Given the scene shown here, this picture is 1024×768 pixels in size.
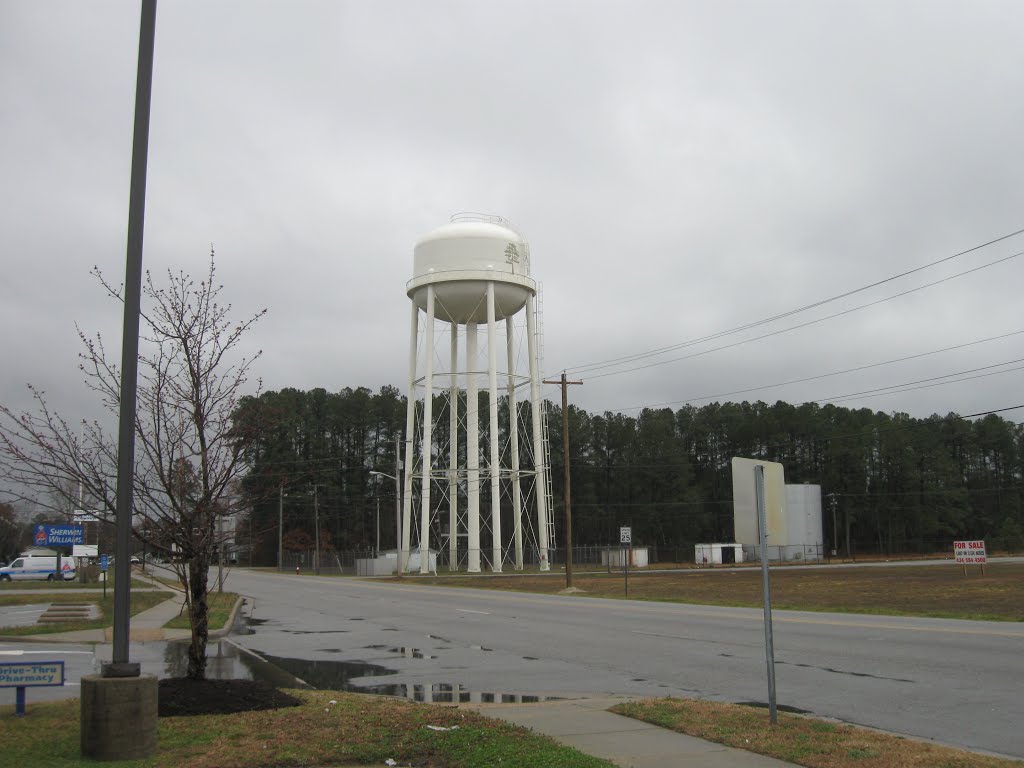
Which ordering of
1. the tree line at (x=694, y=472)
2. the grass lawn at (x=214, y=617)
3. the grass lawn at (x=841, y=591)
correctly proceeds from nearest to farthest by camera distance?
the grass lawn at (x=214, y=617)
the grass lawn at (x=841, y=591)
the tree line at (x=694, y=472)

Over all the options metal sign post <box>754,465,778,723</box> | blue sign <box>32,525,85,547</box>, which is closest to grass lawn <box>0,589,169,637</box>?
blue sign <box>32,525,85,547</box>

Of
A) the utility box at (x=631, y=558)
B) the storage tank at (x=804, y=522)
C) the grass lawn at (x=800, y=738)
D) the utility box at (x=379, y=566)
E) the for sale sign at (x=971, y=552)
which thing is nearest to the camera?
the grass lawn at (x=800, y=738)

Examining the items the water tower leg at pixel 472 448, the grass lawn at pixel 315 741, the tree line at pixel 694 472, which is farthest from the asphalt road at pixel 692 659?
the tree line at pixel 694 472

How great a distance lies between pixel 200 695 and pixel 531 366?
42.5m

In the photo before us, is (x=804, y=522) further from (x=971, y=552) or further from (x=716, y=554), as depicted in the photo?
(x=971, y=552)

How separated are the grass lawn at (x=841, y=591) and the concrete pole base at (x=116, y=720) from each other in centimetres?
2038

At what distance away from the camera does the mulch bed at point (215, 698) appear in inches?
390

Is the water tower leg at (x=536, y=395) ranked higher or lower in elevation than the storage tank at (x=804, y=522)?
higher

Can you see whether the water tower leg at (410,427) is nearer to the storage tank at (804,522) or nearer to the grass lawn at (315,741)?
the storage tank at (804,522)

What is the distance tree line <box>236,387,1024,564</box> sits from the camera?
10944cm

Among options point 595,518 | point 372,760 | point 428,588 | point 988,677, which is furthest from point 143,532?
point 595,518

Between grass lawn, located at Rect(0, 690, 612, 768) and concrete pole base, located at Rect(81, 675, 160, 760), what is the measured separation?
144 millimetres

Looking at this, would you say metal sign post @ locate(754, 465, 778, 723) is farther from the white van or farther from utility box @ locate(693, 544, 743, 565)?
utility box @ locate(693, 544, 743, 565)

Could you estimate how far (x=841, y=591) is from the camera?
34781 mm
